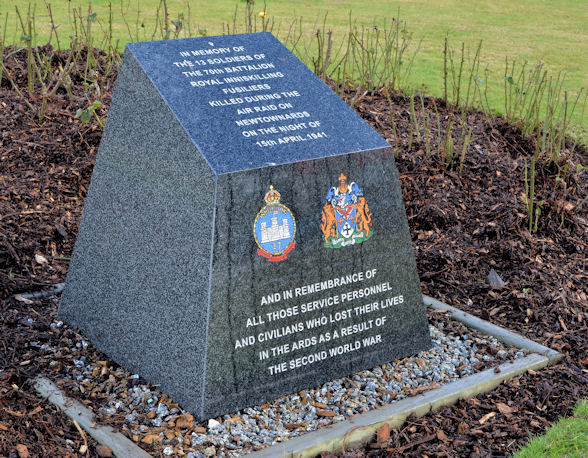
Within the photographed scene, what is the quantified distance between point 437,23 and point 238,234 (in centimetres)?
996

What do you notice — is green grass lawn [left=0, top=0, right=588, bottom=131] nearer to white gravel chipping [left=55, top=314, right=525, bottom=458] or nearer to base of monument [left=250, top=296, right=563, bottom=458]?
base of monument [left=250, top=296, right=563, bottom=458]

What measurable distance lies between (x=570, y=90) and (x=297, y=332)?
653 cm

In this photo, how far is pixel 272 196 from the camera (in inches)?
134

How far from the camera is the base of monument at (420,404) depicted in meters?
3.21

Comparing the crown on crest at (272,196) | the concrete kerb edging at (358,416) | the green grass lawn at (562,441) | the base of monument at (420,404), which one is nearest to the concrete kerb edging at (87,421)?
the concrete kerb edging at (358,416)

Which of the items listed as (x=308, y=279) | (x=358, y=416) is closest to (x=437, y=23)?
(x=308, y=279)

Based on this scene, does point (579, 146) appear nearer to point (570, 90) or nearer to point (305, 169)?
point (570, 90)

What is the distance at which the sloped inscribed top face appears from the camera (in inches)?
135

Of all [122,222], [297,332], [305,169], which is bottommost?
[297,332]

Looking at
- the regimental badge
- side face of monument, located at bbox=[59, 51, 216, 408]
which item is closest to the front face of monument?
the regimental badge

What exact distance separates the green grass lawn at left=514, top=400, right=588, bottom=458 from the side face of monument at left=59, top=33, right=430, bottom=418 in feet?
2.70

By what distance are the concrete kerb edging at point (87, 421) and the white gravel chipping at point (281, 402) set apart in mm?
81

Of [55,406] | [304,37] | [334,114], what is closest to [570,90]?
[304,37]

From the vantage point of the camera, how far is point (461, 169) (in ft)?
19.5
